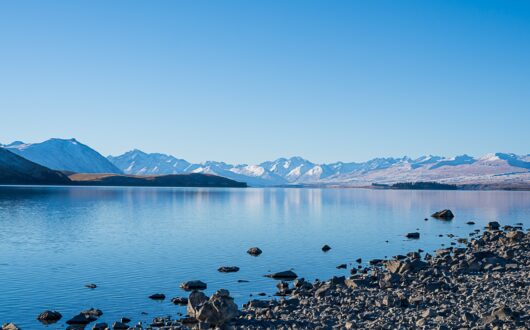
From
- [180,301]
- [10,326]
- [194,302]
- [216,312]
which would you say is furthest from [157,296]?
[10,326]

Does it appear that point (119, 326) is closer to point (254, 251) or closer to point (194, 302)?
point (194, 302)

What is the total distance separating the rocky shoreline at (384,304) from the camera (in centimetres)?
2547

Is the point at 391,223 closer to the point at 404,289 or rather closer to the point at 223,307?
the point at 404,289

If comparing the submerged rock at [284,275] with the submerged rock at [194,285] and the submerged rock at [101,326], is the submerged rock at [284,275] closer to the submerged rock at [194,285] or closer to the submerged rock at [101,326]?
the submerged rock at [194,285]

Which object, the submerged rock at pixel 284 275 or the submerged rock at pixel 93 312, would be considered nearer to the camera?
the submerged rock at pixel 93 312

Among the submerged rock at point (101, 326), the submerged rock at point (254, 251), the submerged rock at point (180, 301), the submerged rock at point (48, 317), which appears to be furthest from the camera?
the submerged rock at point (254, 251)

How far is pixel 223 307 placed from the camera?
2680cm

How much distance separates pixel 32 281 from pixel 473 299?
30764 mm

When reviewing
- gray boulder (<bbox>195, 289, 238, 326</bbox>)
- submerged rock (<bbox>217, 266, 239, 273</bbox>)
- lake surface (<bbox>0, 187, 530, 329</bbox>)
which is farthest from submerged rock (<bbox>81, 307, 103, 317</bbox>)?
submerged rock (<bbox>217, 266, 239, 273</bbox>)

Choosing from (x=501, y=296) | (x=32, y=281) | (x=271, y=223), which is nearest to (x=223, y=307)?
(x=501, y=296)

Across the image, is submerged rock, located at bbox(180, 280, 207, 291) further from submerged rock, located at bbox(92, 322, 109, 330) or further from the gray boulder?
the gray boulder

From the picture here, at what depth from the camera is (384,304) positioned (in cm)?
2952

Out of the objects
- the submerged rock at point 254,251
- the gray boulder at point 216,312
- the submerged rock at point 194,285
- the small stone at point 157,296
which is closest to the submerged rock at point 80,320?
the small stone at point 157,296

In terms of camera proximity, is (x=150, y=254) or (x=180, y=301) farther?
(x=150, y=254)
